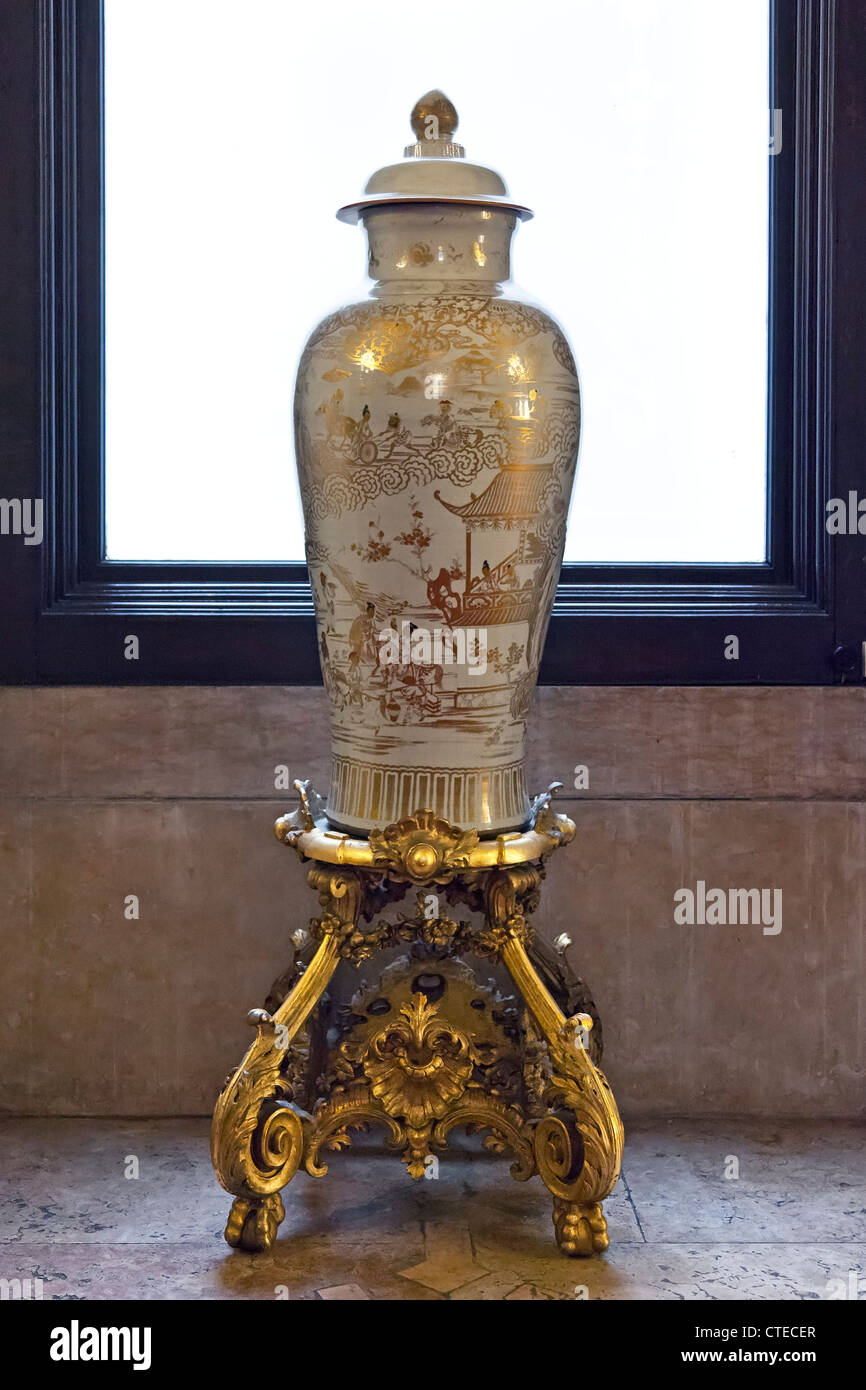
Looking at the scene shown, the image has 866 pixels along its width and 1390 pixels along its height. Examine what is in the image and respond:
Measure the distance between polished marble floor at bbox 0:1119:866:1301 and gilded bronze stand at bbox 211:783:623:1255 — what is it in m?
0.07

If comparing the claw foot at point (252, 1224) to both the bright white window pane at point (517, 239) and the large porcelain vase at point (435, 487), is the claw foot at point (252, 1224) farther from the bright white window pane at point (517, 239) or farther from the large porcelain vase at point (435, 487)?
the bright white window pane at point (517, 239)

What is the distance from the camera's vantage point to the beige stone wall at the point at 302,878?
6.79 ft

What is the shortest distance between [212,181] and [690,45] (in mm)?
751

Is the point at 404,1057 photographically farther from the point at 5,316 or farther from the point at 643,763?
the point at 5,316

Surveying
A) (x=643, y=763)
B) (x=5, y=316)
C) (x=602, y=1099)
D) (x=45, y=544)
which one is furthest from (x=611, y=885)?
(x=5, y=316)

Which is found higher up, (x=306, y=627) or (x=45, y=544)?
(x=45, y=544)

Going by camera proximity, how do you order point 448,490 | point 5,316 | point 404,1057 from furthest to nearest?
1. point 5,316
2. point 404,1057
3. point 448,490

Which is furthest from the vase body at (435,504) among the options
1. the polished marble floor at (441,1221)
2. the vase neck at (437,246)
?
the polished marble floor at (441,1221)

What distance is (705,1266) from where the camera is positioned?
1633 mm

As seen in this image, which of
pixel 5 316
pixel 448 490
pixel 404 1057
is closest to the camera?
pixel 448 490

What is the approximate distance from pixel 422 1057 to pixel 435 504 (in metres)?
0.68

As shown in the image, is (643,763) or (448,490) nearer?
(448,490)

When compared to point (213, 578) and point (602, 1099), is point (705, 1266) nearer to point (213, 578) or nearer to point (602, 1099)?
point (602, 1099)

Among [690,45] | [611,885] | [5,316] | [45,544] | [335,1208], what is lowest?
[335,1208]
